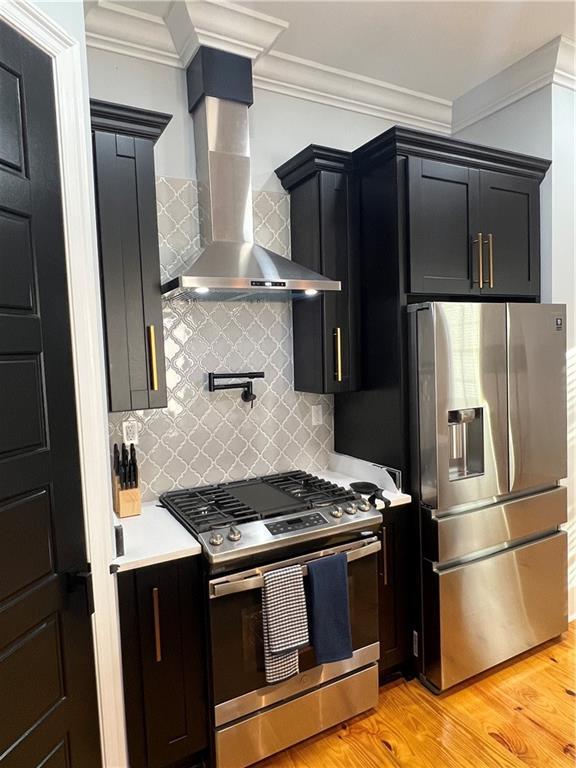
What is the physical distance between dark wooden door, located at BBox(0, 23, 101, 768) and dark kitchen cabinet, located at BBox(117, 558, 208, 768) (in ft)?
0.75

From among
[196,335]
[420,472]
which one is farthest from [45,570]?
[420,472]

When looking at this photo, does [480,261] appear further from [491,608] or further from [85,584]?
[85,584]

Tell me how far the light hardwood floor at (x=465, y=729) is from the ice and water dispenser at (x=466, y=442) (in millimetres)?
1031

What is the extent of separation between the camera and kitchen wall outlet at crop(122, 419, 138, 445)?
2324 millimetres

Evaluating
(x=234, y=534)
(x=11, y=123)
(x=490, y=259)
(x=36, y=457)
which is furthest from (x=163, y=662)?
(x=490, y=259)

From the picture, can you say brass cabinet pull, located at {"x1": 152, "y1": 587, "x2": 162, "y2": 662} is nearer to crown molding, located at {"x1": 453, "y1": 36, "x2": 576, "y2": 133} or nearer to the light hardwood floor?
the light hardwood floor

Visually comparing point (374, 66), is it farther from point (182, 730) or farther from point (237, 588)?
point (182, 730)

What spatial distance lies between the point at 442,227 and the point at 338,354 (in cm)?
78

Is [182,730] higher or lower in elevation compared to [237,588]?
lower

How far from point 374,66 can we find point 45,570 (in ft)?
9.16

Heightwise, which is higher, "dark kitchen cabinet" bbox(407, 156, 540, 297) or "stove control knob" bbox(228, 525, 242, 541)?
"dark kitchen cabinet" bbox(407, 156, 540, 297)

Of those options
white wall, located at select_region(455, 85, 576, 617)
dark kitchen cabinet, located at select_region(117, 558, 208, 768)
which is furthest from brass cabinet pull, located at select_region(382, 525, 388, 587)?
white wall, located at select_region(455, 85, 576, 617)

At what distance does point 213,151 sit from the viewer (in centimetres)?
227

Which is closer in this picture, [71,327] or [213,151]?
[71,327]
